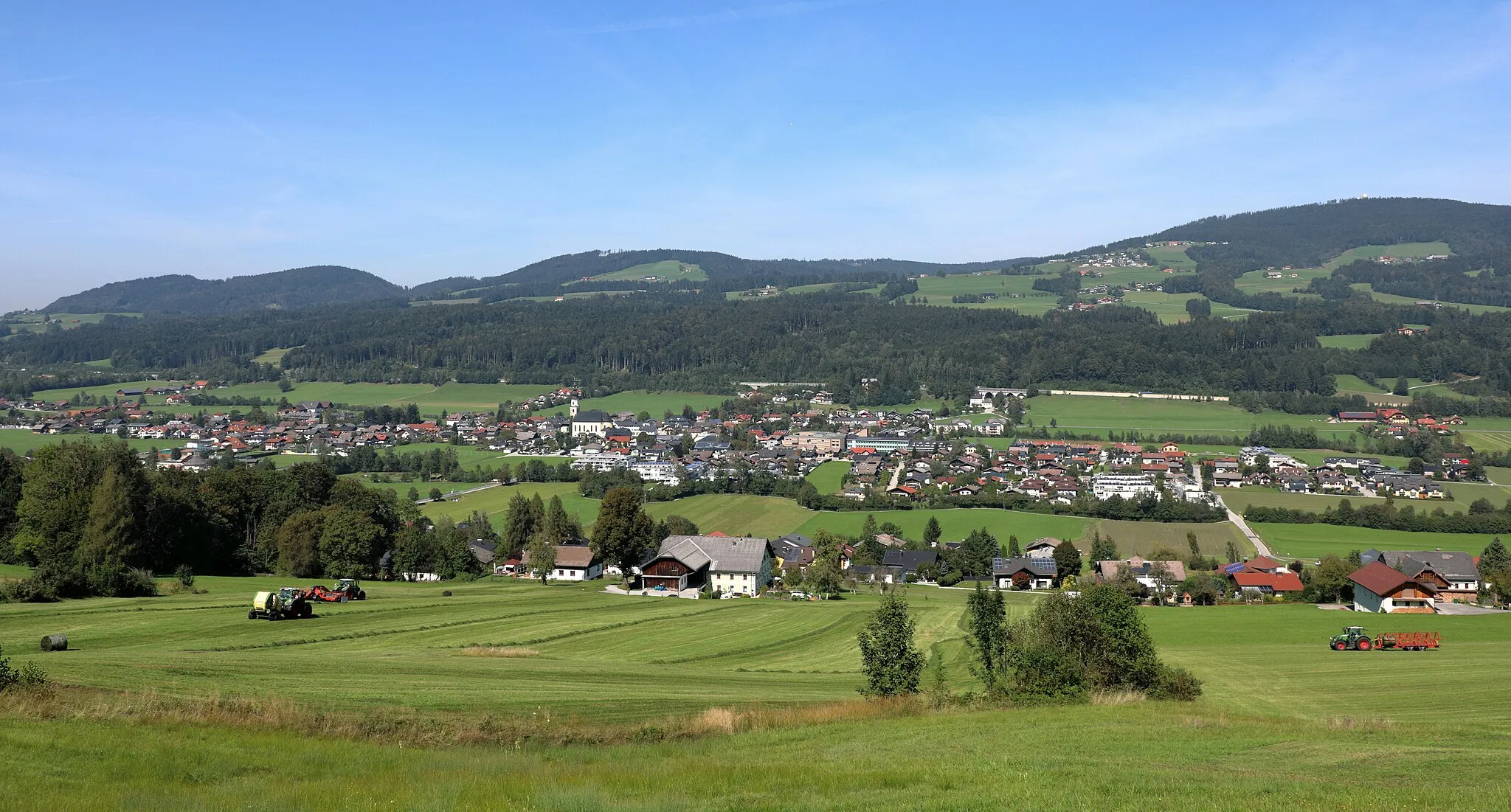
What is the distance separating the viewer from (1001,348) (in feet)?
522

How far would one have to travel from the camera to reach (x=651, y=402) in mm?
151125

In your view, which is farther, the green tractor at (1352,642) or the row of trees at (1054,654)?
the green tractor at (1352,642)

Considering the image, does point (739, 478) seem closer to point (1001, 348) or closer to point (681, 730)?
point (681, 730)

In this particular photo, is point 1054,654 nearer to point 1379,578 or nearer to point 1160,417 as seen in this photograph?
point 1379,578

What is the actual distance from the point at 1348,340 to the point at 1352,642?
461 ft

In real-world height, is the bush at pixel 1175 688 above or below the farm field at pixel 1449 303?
below

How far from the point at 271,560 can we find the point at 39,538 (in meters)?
12.1

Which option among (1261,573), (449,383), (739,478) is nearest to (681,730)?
(1261,573)

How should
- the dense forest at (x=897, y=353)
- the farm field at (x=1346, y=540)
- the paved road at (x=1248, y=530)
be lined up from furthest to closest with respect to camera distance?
the dense forest at (x=897, y=353)
the paved road at (x=1248, y=530)
the farm field at (x=1346, y=540)

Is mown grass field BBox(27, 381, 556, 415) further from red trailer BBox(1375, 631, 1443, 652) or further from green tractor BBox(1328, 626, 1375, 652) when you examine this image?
red trailer BBox(1375, 631, 1443, 652)

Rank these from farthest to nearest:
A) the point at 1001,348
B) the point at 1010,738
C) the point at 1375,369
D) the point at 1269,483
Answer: the point at 1001,348 < the point at 1375,369 < the point at 1269,483 < the point at 1010,738

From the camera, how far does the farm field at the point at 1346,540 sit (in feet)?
200

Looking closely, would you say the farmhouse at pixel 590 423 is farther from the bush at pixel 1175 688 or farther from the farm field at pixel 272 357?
the bush at pixel 1175 688

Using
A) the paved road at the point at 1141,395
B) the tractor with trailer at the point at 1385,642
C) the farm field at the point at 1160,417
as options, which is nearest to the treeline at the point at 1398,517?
the tractor with trailer at the point at 1385,642
